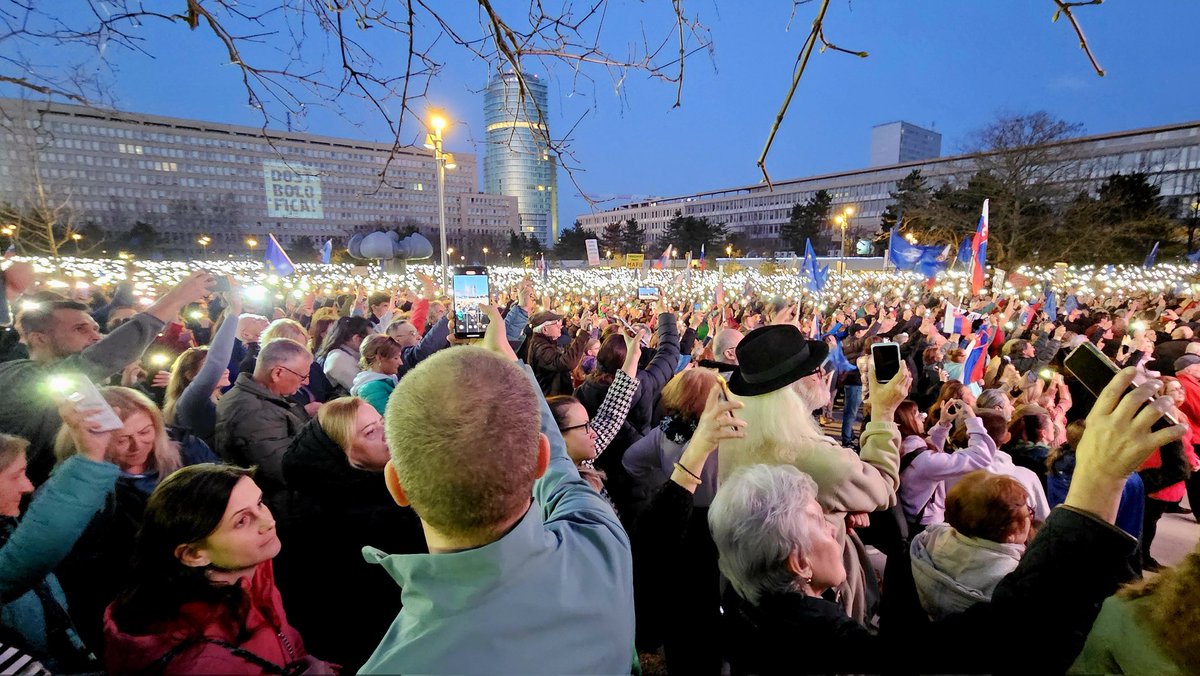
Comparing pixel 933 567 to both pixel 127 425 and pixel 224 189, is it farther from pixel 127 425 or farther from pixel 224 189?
pixel 224 189

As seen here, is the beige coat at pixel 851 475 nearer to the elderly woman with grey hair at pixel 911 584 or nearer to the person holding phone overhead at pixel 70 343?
the elderly woman with grey hair at pixel 911 584

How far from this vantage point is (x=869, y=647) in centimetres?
153

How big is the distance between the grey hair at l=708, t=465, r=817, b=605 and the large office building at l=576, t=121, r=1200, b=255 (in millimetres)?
959

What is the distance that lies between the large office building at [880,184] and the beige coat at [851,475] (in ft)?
3.70

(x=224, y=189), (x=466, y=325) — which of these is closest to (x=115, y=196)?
(x=224, y=189)

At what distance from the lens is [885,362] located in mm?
2205

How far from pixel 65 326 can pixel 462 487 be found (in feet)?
11.1

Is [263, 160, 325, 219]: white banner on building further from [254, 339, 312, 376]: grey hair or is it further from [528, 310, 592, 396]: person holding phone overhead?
[254, 339, 312, 376]: grey hair

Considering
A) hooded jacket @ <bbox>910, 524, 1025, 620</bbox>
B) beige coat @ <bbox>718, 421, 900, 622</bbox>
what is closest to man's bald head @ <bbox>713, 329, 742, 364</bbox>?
beige coat @ <bbox>718, 421, 900, 622</bbox>

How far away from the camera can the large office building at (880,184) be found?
34062 millimetres

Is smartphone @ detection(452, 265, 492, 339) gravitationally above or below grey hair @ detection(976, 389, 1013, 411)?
above

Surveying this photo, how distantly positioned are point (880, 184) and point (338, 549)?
9157 cm

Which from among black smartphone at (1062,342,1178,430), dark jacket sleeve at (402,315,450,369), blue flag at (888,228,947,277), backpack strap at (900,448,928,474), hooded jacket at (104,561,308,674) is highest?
blue flag at (888,228,947,277)

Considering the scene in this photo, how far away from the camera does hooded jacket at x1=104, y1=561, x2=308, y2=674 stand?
4.59 ft
